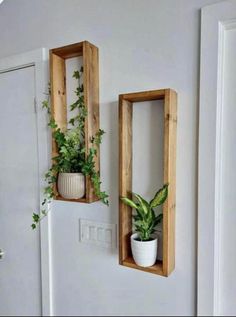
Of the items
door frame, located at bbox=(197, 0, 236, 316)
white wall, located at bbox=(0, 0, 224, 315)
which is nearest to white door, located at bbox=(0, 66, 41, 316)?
white wall, located at bbox=(0, 0, 224, 315)

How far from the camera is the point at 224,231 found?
98 centimetres

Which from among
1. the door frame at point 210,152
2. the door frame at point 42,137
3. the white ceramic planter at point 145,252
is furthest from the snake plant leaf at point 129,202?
the door frame at point 42,137

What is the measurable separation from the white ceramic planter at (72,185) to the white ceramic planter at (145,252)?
31 centimetres

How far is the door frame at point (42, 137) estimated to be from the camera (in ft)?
4.27

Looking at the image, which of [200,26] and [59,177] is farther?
[59,177]

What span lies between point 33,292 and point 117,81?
1200mm

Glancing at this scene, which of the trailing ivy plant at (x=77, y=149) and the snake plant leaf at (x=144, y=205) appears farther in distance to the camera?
the trailing ivy plant at (x=77, y=149)

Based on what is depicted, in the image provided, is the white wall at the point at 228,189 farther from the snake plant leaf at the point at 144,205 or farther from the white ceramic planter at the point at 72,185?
the white ceramic planter at the point at 72,185

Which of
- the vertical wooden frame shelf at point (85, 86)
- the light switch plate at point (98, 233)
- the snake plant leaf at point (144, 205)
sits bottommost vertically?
the light switch plate at point (98, 233)

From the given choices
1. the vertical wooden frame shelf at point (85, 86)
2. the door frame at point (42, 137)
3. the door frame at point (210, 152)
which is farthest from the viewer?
the door frame at point (42, 137)

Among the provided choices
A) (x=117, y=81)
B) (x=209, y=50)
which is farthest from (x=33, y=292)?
(x=209, y=50)

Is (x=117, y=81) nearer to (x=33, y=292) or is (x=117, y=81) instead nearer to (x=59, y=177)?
(x=59, y=177)

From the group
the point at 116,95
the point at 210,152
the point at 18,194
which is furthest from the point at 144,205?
the point at 18,194

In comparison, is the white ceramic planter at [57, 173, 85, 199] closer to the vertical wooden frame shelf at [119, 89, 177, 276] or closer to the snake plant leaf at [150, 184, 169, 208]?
the vertical wooden frame shelf at [119, 89, 177, 276]
